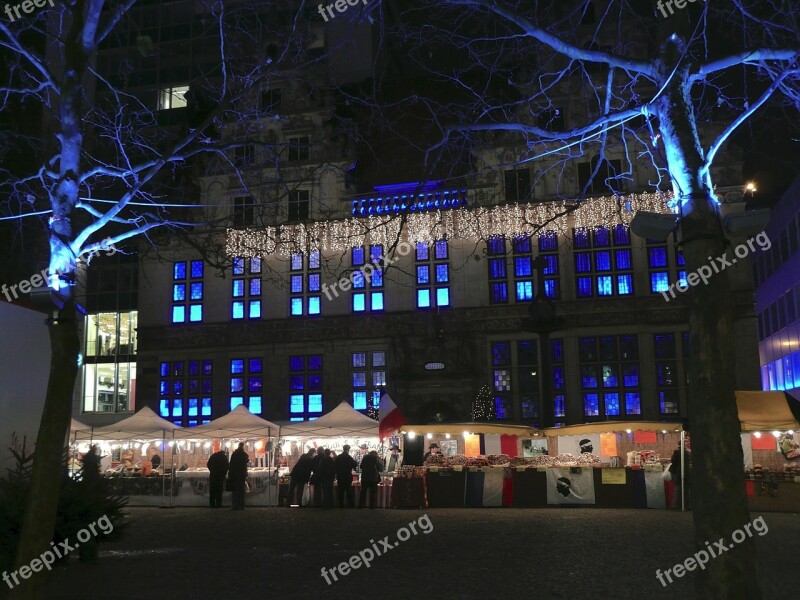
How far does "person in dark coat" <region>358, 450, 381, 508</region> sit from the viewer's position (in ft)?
75.5

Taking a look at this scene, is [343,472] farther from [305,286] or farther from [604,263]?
[604,263]

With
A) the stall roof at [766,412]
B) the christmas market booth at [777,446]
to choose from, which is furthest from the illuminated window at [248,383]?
the stall roof at [766,412]

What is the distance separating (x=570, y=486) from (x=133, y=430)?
13.6 m

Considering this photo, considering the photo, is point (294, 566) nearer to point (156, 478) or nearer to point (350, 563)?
point (350, 563)

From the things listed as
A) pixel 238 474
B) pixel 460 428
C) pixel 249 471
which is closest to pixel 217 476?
pixel 238 474

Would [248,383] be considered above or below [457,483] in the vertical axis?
above

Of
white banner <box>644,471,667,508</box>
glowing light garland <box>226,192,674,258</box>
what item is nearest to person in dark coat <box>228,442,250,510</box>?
white banner <box>644,471,667,508</box>

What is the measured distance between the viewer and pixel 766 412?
20344 millimetres

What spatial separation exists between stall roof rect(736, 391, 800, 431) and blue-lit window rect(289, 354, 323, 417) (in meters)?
22.0

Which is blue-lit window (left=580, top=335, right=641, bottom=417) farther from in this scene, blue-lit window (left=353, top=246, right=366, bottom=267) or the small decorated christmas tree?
blue-lit window (left=353, top=246, right=366, bottom=267)

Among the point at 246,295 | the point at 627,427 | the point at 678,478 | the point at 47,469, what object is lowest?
the point at 678,478

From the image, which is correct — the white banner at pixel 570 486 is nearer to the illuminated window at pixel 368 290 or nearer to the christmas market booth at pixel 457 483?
the christmas market booth at pixel 457 483

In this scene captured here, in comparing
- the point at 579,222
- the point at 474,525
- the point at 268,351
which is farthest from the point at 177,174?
the point at 474,525

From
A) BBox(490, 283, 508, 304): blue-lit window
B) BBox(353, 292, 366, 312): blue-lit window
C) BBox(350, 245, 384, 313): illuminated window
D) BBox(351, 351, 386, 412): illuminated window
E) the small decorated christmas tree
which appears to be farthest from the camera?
BBox(353, 292, 366, 312): blue-lit window
